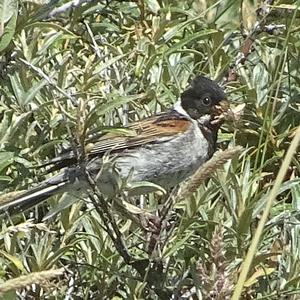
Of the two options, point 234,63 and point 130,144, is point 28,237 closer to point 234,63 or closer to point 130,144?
point 130,144

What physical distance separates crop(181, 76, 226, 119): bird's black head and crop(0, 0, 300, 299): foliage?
64mm

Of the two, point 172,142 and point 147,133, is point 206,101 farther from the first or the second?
point 147,133

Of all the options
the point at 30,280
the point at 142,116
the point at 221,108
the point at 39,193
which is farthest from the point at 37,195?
the point at 30,280

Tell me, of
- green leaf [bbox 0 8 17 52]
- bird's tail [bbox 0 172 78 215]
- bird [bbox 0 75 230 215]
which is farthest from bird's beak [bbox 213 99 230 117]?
green leaf [bbox 0 8 17 52]

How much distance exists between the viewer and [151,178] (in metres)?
4.25

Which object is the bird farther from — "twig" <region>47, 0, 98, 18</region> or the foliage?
"twig" <region>47, 0, 98, 18</region>

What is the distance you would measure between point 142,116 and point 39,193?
0.76 meters

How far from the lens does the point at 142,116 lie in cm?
423

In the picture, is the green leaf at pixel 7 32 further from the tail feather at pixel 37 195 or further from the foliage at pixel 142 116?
the tail feather at pixel 37 195

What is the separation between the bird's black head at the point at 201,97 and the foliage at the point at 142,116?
0.21 feet

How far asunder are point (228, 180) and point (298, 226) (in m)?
0.30

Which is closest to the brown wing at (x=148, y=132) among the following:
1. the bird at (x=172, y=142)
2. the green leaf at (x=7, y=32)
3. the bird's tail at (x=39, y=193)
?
the bird at (x=172, y=142)

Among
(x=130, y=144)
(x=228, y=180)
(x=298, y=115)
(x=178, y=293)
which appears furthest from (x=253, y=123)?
(x=178, y=293)

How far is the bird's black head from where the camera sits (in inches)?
168
